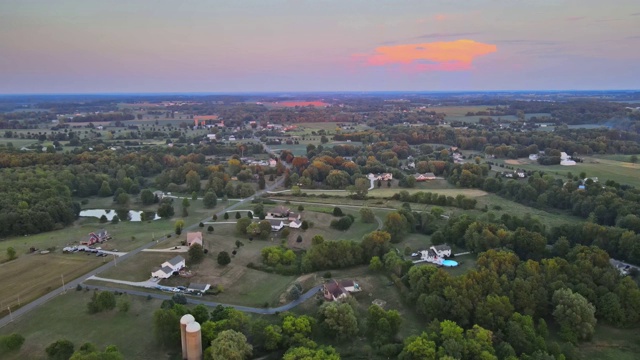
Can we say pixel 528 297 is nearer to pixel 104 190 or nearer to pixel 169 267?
pixel 169 267

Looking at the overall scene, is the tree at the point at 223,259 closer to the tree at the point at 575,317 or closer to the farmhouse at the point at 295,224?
the farmhouse at the point at 295,224

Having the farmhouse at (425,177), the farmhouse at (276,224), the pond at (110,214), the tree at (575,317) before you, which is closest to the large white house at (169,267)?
the farmhouse at (276,224)

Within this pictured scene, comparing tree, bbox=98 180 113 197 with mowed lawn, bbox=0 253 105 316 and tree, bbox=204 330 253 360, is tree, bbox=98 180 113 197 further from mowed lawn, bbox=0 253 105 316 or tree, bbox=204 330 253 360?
tree, bbox=204 330 253 360

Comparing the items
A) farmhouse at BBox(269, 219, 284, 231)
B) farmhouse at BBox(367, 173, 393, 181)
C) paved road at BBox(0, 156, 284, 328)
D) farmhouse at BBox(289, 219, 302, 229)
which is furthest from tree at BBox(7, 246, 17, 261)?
farmhouse at BBox(367, 173, 393, 181)

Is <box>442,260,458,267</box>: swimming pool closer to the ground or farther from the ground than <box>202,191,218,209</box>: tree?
closer to the ground

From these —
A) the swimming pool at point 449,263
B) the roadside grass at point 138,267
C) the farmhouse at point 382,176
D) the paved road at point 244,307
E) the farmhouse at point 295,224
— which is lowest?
the paved road at point 244,307

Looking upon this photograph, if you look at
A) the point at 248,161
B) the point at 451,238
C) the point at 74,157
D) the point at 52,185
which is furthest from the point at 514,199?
the point at 74,157
